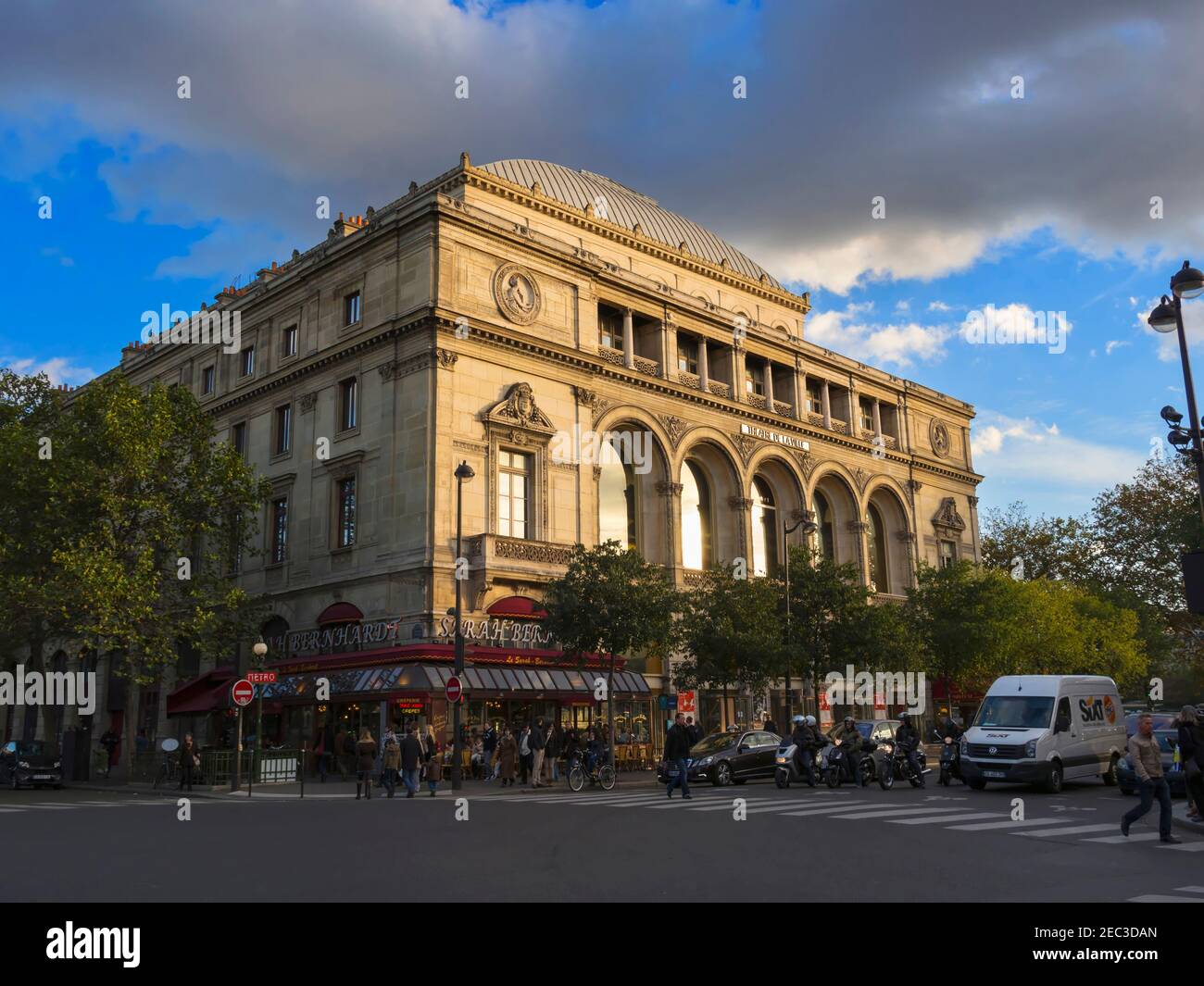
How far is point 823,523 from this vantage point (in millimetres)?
55594

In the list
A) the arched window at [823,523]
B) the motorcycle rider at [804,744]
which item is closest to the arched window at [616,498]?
the arched window at [823,523]

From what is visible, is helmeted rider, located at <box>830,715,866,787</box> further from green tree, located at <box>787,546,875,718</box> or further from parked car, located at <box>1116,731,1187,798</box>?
green tree, located at <box>787,546,875,718</box>

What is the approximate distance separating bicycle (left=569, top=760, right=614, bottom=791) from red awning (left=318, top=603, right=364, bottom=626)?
11.1 m

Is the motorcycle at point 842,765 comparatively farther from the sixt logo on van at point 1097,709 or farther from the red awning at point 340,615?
the red awning at point 340,615

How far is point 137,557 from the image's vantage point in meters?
35.4

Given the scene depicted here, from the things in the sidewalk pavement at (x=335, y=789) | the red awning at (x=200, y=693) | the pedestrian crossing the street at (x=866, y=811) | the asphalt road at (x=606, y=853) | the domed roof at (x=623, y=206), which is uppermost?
the domed roof at (x=623, y=206)

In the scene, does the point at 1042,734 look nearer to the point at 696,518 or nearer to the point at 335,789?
the point at 335,789

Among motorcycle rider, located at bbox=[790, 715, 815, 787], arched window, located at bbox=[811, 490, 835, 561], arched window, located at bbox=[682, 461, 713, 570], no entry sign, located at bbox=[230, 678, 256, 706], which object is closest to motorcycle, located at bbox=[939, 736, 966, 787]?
motorcycle rider, located at bbox=[790, 715, 815, 787]

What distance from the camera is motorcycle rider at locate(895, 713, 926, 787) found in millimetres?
25750

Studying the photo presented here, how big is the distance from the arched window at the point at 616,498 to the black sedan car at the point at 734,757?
526 inches

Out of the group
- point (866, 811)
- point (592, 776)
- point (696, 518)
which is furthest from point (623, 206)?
point (866, 811)

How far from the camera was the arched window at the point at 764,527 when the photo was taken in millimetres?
50406
